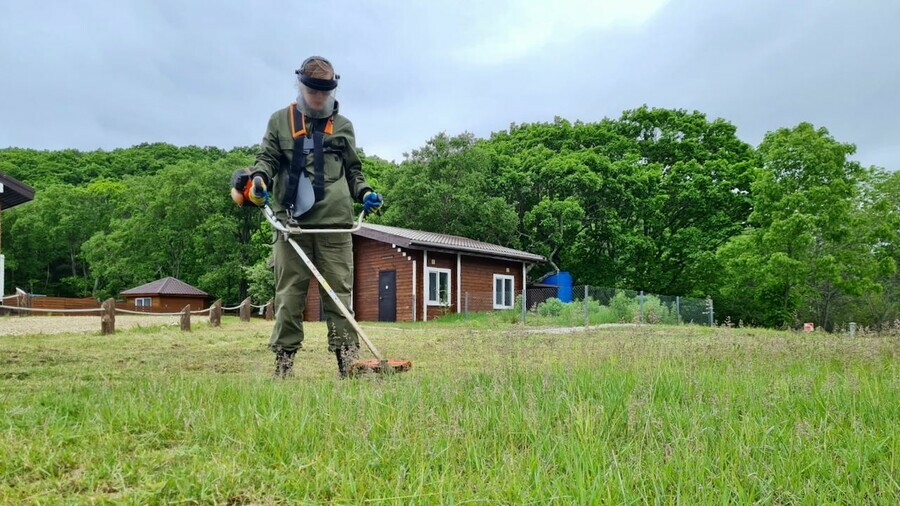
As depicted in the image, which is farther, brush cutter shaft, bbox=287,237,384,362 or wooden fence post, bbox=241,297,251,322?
wooden fence post, bbox=241,297,251,322

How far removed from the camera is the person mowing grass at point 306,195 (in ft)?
15.2

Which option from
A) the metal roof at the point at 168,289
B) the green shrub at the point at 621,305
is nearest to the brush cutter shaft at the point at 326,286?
the green shrub at the point at 621,305

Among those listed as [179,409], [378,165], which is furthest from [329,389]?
[378,165]

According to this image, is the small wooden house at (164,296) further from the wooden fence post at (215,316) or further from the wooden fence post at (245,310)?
the wooden fence post at (215,316)

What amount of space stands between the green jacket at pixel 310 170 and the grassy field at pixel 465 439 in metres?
1.42

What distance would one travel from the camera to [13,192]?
18453 mm

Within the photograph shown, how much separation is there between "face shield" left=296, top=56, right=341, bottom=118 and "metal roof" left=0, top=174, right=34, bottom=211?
16.4m

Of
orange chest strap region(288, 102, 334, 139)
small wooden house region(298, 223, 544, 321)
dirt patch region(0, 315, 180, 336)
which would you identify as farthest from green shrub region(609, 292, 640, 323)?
orange chest strap region(288, 102, 334, 139)

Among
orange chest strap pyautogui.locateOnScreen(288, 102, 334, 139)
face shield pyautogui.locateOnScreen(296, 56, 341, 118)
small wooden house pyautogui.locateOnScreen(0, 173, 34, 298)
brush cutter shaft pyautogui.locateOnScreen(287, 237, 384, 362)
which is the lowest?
brush cutter shaft pyautogui.locateOnScreen(287, 237, 384, 362)

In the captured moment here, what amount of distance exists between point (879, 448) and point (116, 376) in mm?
4168

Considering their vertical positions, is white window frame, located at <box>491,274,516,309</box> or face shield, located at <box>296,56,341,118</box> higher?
face shield, located at <box>296,56,341,118</box>

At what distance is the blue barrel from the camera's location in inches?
1114

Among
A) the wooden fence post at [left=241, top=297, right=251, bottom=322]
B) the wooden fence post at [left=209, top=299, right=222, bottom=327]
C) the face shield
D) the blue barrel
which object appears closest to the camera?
the face shield

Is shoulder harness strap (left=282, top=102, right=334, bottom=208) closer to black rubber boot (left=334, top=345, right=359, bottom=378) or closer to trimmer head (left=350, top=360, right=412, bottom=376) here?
black rubber boot (left=334, top=345, right=359, bottom=378)
